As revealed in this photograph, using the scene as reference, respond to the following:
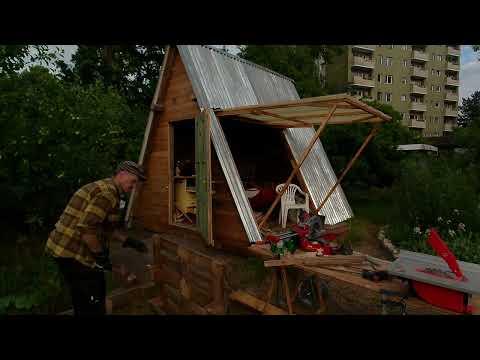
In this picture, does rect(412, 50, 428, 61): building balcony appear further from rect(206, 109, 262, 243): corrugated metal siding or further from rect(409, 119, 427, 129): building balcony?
rect(206, 109, 262, 243): corrugated metal siding

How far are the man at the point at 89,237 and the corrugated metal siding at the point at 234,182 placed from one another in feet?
8.62

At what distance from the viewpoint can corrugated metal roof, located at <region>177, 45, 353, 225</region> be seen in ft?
19.7

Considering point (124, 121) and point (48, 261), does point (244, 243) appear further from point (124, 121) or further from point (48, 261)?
point (124, 121)

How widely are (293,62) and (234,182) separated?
42.8 ft

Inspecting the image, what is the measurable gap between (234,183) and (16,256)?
4.33m

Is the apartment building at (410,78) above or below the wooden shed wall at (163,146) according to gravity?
above

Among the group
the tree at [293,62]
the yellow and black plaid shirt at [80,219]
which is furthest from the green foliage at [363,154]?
the yellow and black plaid shirt at [80,219]

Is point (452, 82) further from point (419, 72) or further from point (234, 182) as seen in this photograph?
point (234, 182)

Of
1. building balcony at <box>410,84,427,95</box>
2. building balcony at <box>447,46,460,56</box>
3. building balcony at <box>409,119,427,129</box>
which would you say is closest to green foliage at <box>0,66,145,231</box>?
Answer: building balcony at <box>409,119,427,129</box>

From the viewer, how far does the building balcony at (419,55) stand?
35281 mm

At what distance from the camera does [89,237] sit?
257cm

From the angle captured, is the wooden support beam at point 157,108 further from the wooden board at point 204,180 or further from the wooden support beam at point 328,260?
the wooden support beam at point 328,260
